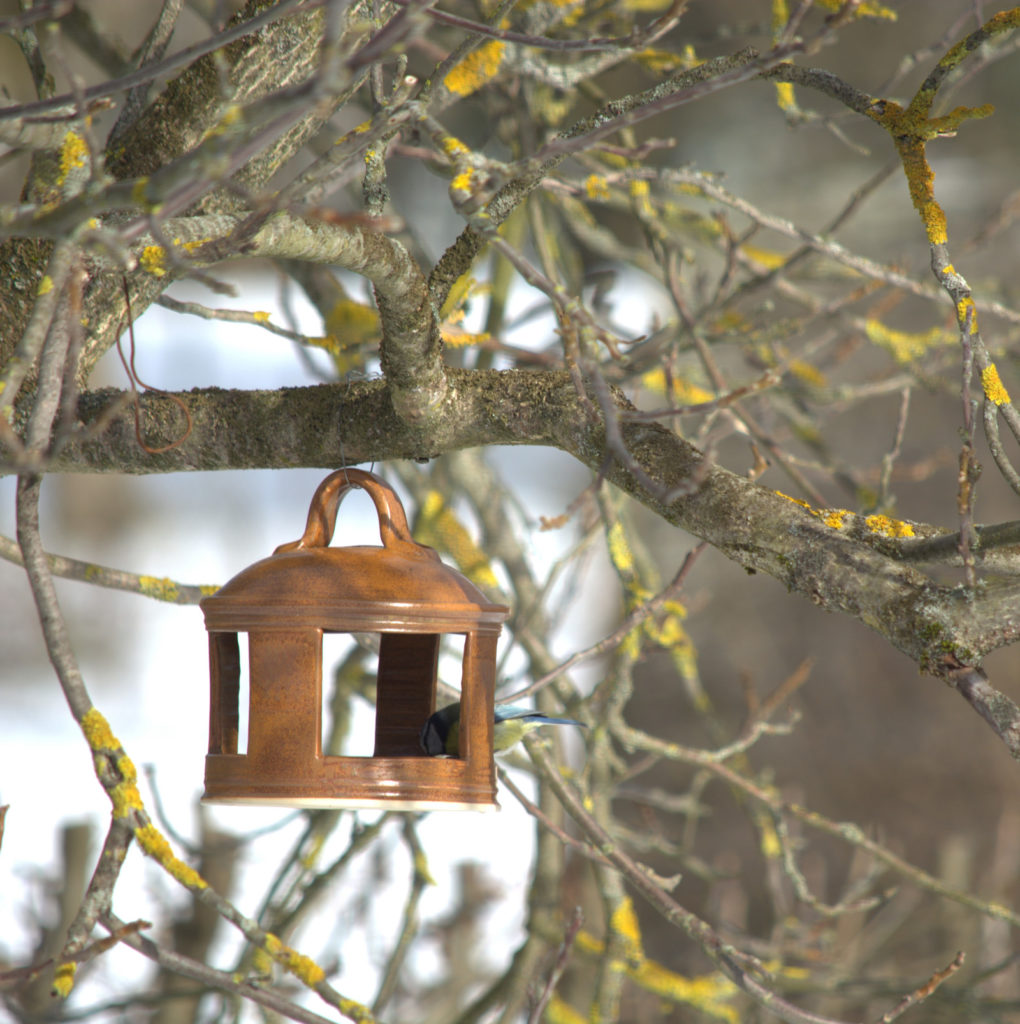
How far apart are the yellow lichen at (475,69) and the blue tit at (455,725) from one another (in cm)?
98

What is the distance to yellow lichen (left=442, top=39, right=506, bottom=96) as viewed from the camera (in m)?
1.69

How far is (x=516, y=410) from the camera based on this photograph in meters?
1.37

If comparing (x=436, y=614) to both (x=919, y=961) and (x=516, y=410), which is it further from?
(x=919, y=961)

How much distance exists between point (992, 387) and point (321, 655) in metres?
0.85

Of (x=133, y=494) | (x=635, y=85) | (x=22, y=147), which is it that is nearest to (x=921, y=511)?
(x=635, y=85)

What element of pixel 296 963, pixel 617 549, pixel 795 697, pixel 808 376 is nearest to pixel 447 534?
pixel 617 549

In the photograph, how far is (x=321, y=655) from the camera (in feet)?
4.32

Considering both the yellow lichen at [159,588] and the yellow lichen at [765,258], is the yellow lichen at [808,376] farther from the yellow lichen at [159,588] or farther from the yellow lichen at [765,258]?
the yellow lichen at [159,588]

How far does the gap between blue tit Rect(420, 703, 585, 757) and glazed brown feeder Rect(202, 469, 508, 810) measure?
0.11 metres

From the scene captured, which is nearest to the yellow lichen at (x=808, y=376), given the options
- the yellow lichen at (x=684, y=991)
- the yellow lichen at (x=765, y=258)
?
the yellow lichen at (x=765, y=258)

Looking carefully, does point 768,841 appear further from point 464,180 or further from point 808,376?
point 464,180

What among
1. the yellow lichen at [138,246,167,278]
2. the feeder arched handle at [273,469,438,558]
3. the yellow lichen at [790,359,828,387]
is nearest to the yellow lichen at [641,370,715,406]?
the yellow lichen at [790,359,828,387]

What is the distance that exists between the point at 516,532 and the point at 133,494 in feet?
19.5

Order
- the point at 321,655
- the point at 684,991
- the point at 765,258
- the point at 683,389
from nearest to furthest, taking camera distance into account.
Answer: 1. the point at 321,655
2. the point at 684,991
3. the point at 683,389
4. the point at 765,258
